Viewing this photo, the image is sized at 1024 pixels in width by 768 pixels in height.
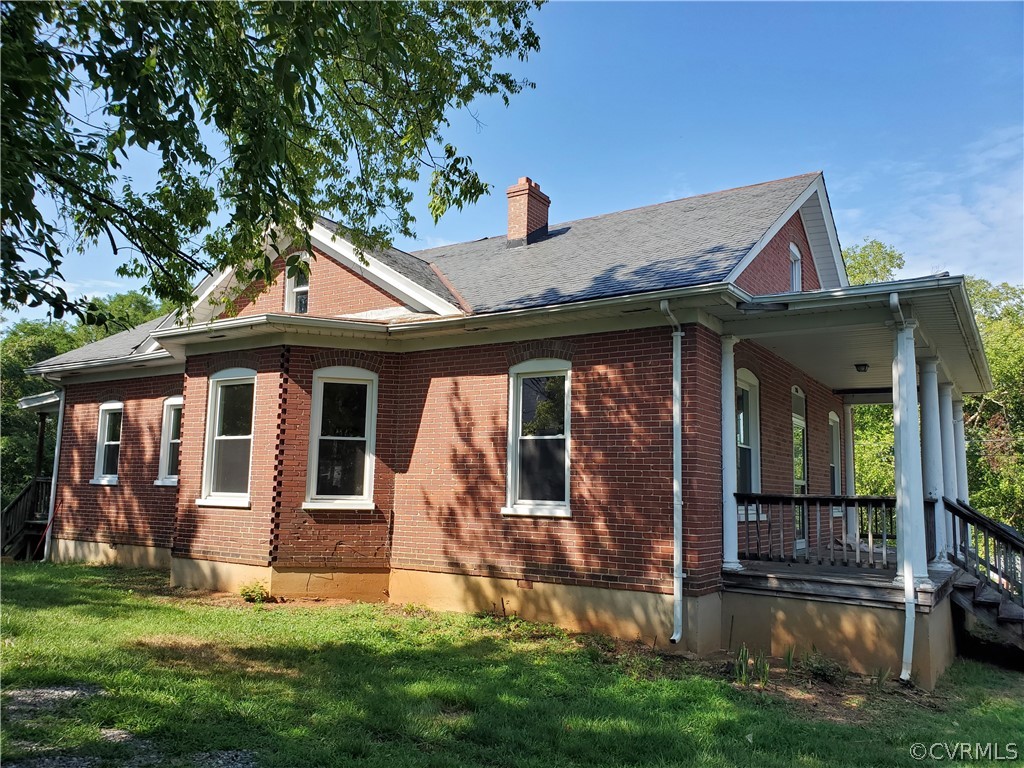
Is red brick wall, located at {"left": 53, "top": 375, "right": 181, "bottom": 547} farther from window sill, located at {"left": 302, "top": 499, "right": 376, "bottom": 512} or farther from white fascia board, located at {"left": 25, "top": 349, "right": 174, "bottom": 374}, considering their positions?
window sill, located at {"left": 302, "top": 499, "right": 376, "bottom": 512}

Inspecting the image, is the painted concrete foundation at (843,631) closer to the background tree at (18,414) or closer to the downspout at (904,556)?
the downspout at (904,556)

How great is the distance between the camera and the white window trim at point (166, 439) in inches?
560

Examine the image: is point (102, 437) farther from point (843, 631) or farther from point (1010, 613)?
point (1010, 613)

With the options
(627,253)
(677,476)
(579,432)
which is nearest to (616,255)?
(627,253)

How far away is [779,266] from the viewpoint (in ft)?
41.7

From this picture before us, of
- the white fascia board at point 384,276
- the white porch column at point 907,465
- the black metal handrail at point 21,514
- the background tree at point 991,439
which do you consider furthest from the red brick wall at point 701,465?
the background tree at point 991,439

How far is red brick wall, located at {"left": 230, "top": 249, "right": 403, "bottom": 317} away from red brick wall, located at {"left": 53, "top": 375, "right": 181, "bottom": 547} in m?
2.42

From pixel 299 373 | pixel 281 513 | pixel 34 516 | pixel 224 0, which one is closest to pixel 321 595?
pixel 281 513

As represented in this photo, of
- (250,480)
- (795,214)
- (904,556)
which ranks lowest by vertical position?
(904,556)

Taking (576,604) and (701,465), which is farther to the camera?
(576,604)

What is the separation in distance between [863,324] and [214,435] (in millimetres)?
9301

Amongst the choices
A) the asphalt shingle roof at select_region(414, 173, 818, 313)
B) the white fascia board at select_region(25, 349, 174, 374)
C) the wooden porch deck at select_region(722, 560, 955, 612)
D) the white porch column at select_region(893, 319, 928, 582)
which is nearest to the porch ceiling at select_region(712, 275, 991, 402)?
the white porch column at select_region(893, 319, 928, 582)

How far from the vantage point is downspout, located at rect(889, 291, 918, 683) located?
7.91 m

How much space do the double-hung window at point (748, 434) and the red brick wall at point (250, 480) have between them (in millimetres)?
6736
